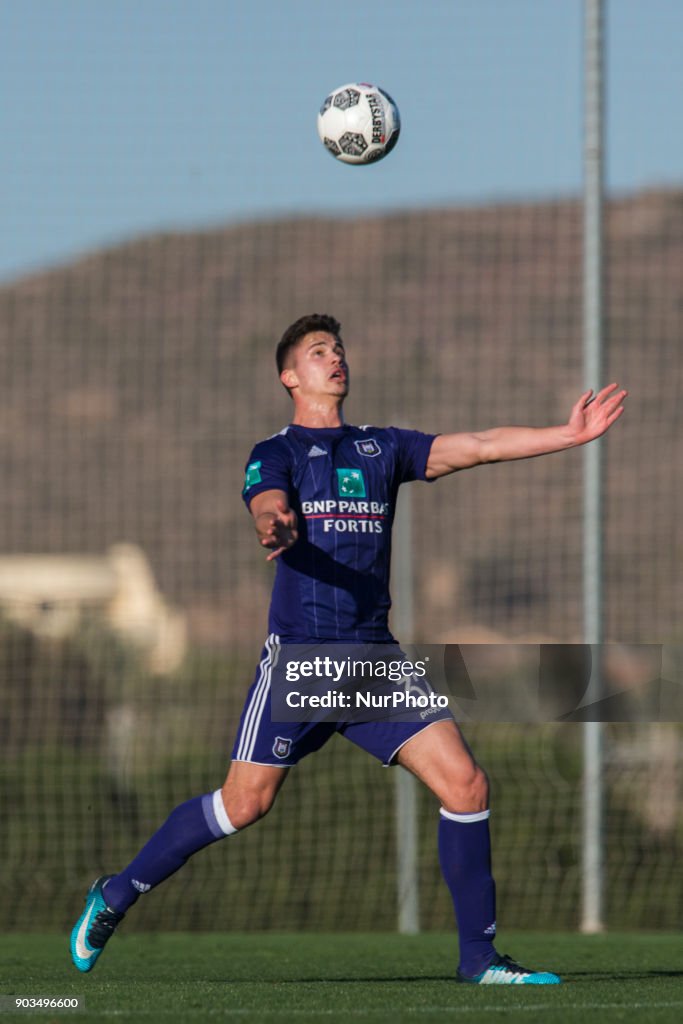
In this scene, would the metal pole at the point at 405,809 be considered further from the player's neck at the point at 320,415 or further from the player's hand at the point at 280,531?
the player's hand at the point at 280,531

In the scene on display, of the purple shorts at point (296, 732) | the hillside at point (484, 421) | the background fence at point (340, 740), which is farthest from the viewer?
the hillside at point (484, 421)

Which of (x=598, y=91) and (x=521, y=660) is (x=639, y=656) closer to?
(x=521, y=660)

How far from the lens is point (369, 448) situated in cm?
672

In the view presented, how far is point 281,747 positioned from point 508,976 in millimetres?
1116

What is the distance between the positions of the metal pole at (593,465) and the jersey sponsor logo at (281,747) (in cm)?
456

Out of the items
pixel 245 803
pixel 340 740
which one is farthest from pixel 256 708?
pixel 340 740

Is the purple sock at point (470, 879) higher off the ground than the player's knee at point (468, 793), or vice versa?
the player's knee at point (468, 793)

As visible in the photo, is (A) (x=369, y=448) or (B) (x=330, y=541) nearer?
(B) (x=330, y=541)

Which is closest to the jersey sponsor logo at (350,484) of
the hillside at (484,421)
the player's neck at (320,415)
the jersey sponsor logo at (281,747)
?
the player's neck at (320,415)

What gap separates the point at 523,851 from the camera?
38.9 feet

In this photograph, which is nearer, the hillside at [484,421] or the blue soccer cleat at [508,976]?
the blue soccer cleat at [508,976]

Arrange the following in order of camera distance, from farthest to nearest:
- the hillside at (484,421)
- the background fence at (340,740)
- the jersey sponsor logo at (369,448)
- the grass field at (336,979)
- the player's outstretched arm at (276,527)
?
1. the hillside at (484,421)
2. the background fence at (340,740)
3. the jersey sponsor logo at (369,448)
4. the player's outstretched arm at (276,527)
5. the grass field at (336,979)

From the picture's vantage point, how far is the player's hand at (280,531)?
19.3ft

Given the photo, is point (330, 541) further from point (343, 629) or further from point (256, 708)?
point (256, 708)
